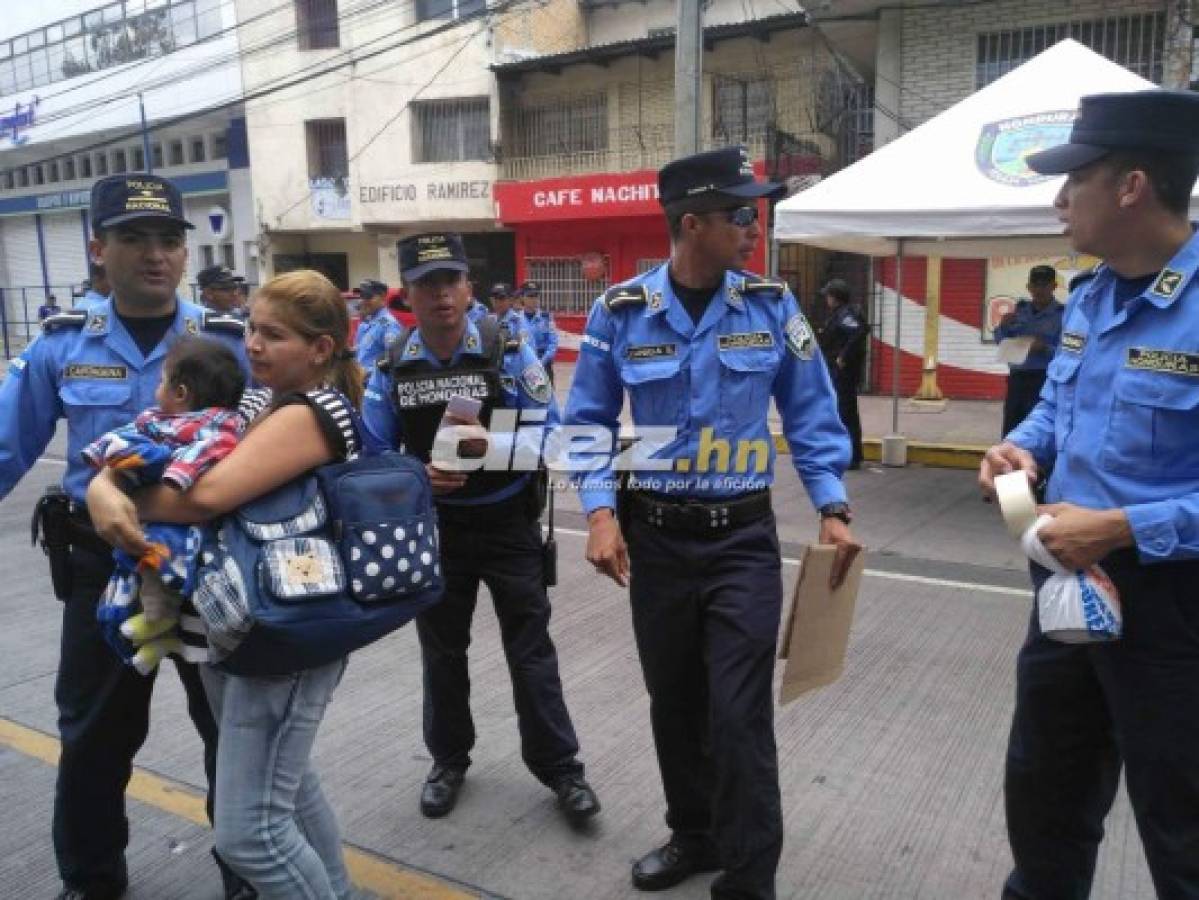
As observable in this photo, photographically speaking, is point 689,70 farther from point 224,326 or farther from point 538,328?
point 224,326

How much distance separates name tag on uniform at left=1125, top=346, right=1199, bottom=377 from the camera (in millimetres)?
1949

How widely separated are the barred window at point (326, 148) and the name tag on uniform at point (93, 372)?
73.3 feet

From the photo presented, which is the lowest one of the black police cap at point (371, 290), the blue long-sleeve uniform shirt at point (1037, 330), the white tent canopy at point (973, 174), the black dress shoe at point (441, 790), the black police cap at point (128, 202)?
the black dress shoe at point (441, 790)

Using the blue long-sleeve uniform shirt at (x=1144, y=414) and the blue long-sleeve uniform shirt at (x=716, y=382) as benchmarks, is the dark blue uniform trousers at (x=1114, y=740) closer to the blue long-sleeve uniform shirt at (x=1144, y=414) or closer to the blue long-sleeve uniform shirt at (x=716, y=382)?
the blue long-sleeve uniform shirt at (x=1144, y=414)

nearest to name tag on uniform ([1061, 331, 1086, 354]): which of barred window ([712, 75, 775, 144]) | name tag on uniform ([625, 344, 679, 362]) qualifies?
name tag on uniform ([625, 344, 679, 362])

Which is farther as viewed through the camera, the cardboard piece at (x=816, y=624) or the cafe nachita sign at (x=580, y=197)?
the cafe nachita sign at (x=580, y=197)

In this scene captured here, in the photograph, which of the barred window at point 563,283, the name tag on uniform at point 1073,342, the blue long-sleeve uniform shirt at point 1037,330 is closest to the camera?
the name tag on uniform at point 1073,342

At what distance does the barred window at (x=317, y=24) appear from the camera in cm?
2364

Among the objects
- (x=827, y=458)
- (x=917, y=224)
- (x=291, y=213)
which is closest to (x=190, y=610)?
(x=827, y=458)

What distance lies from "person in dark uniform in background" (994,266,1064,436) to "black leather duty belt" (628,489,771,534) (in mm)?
6167

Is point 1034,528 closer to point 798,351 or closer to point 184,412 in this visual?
point 798,351

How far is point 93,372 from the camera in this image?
272 centimetres

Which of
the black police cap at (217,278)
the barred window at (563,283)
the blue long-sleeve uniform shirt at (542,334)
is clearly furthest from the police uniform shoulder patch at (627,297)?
the barred window at (563,283)

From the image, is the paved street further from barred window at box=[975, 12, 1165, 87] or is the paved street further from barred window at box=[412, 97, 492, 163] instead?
barred window at box=[412, 97, 492, 163]
